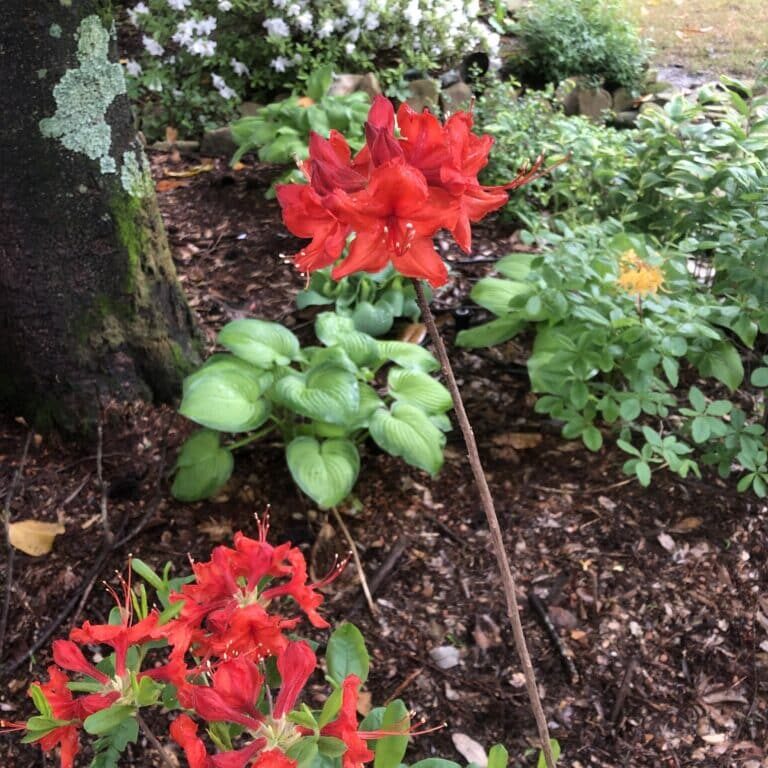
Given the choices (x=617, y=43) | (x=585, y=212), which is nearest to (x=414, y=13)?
(x=617, y=43)

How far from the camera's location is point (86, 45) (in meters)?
1.90

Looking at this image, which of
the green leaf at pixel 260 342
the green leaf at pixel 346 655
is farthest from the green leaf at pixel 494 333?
the green leaf at pixel 346 655

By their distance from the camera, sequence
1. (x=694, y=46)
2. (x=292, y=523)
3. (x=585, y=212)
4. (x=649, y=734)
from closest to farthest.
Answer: (x=649, y=734) < (x=292, y=523) < (x=585, y=212) < (x=694, y=46)

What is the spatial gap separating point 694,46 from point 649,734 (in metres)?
5.25

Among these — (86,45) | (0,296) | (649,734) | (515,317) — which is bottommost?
(649,734)

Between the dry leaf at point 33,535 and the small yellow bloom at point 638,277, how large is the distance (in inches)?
58.0

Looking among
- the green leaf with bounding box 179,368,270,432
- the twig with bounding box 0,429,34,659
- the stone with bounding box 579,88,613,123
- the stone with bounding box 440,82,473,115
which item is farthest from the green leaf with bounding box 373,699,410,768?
the stone with bounding box 579,88,613,123

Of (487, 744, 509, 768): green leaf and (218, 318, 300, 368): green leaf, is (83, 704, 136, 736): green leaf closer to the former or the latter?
(487, 744, 509, 768): green leaf

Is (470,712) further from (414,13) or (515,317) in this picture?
(414,13)

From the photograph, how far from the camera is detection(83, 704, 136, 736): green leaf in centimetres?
96

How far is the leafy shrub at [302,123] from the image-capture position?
317cm

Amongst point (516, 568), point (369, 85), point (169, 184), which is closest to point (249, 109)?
point (369, 85)

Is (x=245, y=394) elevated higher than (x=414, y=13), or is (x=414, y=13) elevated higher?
(x=414, y=13)

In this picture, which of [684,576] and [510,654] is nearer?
[510,654]
